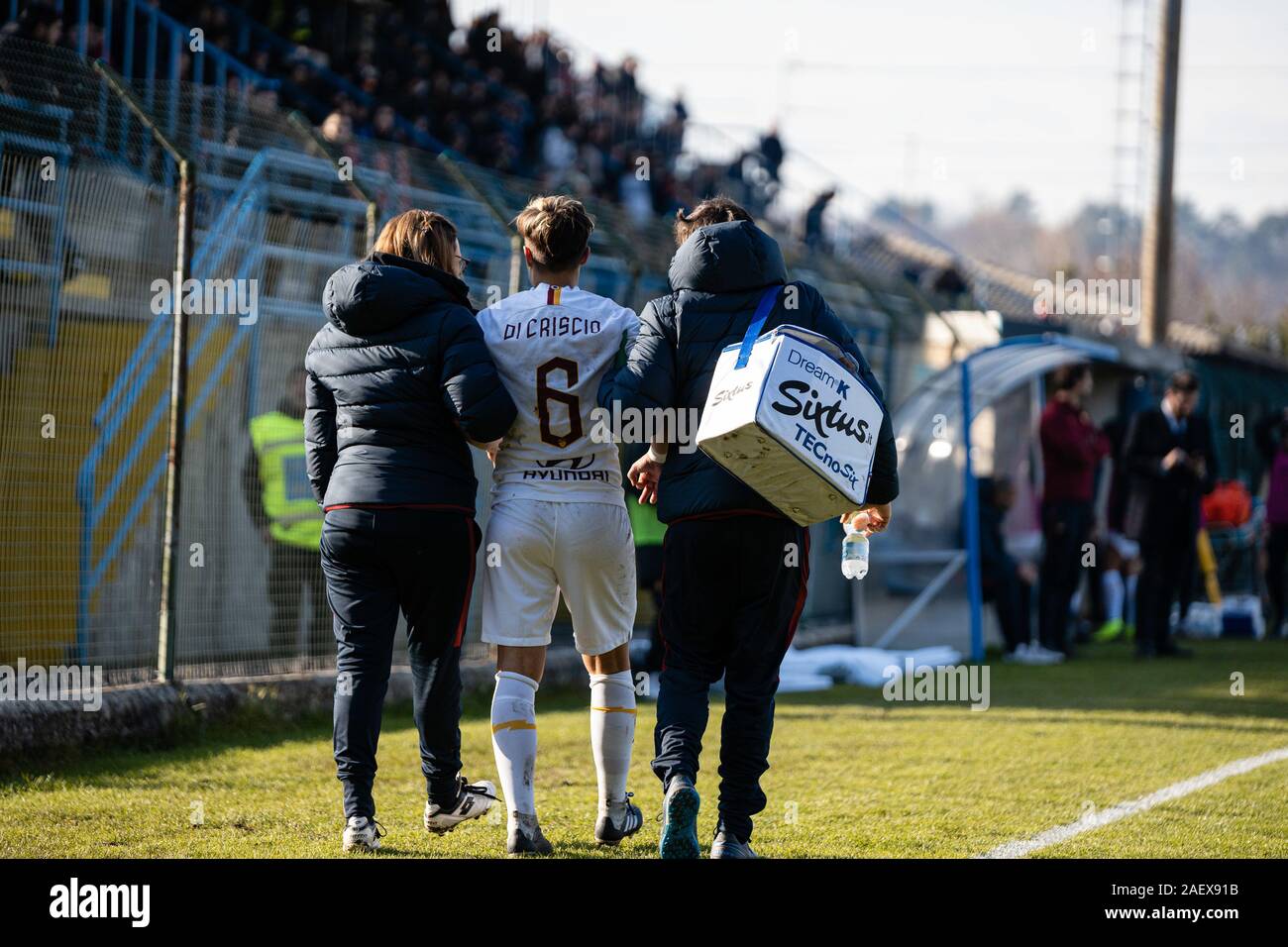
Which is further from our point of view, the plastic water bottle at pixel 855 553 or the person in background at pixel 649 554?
the person in background at pixel 649 554

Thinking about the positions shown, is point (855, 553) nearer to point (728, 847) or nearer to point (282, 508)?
point (728, 847)

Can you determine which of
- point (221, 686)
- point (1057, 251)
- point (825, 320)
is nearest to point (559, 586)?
point (825, 320)

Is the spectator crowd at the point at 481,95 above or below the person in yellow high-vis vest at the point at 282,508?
above

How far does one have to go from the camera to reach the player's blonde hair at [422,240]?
500cm

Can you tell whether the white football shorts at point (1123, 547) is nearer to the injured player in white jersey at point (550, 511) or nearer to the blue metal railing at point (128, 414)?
the blue metal railing at point (128, 414)

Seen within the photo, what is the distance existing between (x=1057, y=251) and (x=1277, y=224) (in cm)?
5595

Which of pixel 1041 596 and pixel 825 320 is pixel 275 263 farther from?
pixel 1041 596

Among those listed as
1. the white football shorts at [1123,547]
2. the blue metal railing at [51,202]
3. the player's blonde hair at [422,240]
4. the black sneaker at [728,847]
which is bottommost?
the black sneaker at [728,847]

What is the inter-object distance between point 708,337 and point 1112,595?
10212 mm

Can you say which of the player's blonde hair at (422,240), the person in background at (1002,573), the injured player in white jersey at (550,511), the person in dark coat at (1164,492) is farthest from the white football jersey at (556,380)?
the person in dark coat at (1164,492)

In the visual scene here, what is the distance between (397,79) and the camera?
15.7m

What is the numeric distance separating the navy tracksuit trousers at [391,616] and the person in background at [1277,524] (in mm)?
11293

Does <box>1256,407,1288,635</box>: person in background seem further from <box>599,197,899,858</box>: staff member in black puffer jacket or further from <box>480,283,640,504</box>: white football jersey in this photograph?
<box>480,283,640,504</box>: white football jersey
